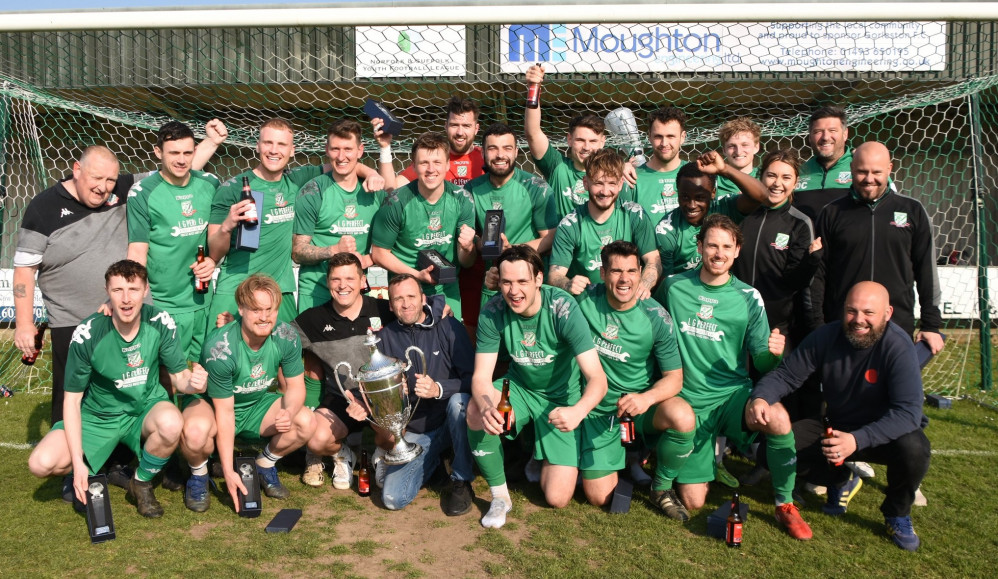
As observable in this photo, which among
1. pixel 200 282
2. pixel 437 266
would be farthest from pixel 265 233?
pixel 437 266

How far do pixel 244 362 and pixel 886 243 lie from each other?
3702 mm

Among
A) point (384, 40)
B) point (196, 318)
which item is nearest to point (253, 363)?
point (196, 318)

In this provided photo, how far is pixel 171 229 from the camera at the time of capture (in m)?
4.52

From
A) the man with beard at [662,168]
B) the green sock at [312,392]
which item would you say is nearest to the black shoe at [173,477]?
the green sock at [312,392]

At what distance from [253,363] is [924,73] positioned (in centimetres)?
688

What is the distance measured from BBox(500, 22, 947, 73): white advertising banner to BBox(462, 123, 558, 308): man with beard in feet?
7.52

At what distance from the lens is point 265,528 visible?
12.4ft

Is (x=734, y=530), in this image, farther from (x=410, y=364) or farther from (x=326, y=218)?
(x=326, y=218)

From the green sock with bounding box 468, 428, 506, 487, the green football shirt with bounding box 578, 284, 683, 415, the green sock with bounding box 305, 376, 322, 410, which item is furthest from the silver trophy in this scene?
the green sock with bounding box 305, 376, 322, 410

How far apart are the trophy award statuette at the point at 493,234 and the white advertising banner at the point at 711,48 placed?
2.73m

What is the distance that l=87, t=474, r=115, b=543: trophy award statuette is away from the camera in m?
3.57

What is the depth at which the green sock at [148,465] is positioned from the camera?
3932mm

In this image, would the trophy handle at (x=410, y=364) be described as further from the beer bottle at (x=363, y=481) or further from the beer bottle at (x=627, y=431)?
the beer bottle at (x=627, y=431)

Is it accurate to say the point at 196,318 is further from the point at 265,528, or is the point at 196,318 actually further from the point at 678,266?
the point at 678,266
